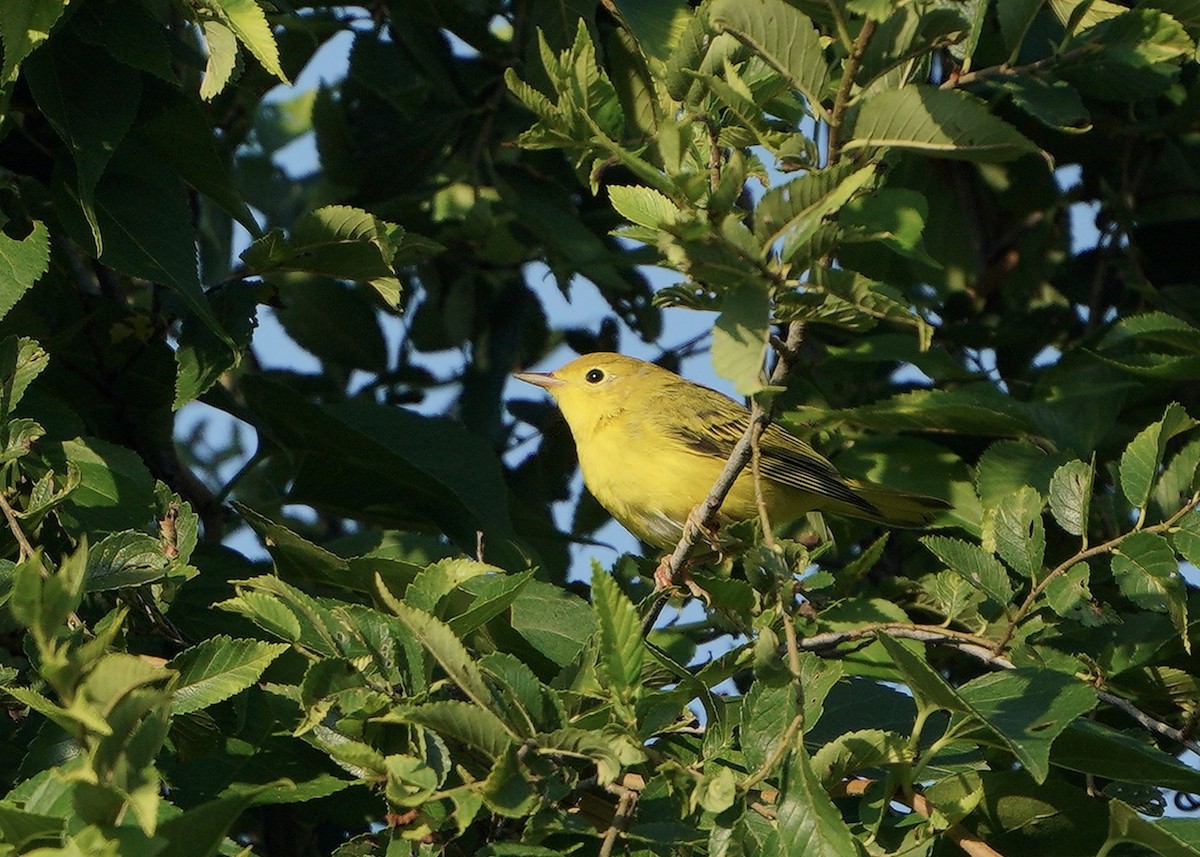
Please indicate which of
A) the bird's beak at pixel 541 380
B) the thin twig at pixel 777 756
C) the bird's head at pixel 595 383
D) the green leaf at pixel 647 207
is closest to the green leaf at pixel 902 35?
the green leaf at pixel 647 207

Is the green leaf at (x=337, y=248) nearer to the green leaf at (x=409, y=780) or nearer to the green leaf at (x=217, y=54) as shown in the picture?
the green leaf at (x=217, y=54)

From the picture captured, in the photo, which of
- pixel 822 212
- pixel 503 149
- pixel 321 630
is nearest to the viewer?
pixel 822 212

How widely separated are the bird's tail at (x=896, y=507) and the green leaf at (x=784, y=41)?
2282mm

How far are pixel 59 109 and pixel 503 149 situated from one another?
268 cm

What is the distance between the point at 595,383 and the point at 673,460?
28.1 inches

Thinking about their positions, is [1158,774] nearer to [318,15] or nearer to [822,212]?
[822,212]

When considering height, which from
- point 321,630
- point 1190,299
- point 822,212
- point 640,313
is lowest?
point 640,313

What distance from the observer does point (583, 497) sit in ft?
18.0

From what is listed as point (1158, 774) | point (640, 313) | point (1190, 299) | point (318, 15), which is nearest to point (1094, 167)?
point (1190, 299)

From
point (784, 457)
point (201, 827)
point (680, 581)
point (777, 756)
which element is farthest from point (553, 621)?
point (784, 457)

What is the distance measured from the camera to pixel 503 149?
18.7 feet

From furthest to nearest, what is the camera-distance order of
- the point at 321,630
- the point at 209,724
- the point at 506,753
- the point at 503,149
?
the point at 503,149 → the point at 209,724 → the point at 321,630 → the point at 506,753

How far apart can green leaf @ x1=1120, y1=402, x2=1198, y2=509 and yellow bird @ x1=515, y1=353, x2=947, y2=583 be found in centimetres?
132

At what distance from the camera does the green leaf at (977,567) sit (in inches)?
115
